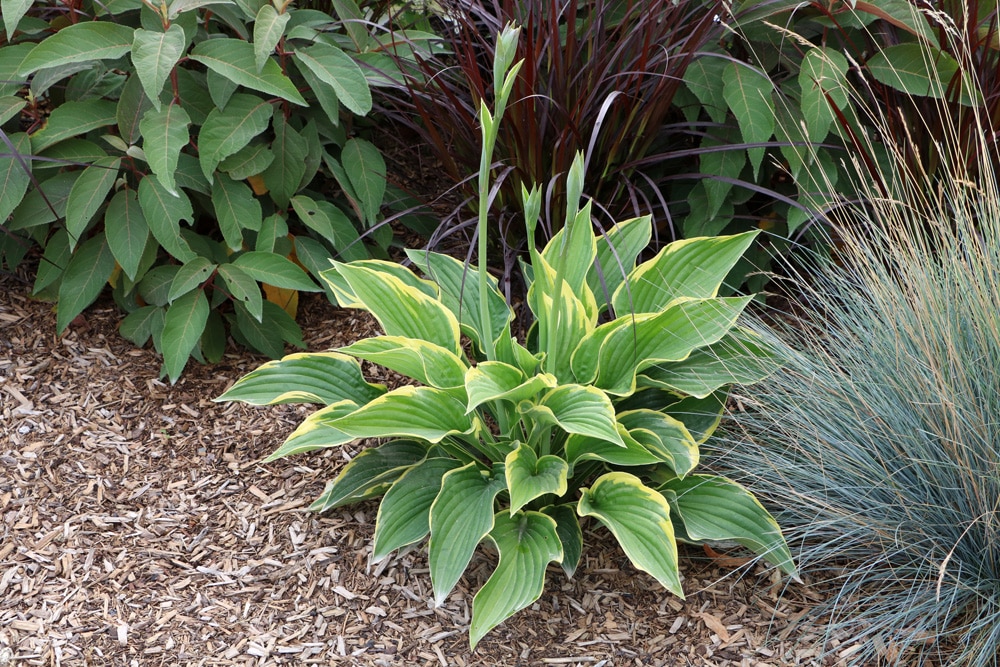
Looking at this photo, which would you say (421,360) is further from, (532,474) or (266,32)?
(266,32)

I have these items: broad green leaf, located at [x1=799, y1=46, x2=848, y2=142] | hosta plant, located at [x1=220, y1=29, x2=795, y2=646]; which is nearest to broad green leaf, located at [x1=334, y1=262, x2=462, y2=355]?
hosta plant, located at [x1=220, y1=29, x2=795, y2=646]

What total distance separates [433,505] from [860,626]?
3.14ft

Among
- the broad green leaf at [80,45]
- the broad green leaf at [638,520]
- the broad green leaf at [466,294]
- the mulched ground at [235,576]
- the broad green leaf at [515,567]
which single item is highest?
the broad green leaf at [80,45]

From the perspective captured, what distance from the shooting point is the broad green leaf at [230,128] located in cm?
226

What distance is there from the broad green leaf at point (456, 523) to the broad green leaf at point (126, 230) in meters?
1.04

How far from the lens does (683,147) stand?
272cm

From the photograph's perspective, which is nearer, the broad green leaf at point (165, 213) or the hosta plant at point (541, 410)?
the hosta plant at point (541, 410)

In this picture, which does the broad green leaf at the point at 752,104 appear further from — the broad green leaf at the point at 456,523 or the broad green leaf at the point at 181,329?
the broad green leaf at the point at 181,329

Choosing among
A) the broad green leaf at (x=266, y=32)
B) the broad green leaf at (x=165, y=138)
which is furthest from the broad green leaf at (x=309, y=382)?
the broad green leaf at (x=266, y=32)

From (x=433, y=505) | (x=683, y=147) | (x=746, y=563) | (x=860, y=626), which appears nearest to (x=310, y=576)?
(x=433, y=505)

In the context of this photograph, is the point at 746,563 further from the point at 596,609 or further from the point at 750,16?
the point at 750,16

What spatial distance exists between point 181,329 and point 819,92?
1.79 m

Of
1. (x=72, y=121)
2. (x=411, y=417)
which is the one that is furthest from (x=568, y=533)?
(x=72, y=121)

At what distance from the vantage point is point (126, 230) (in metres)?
2.32
